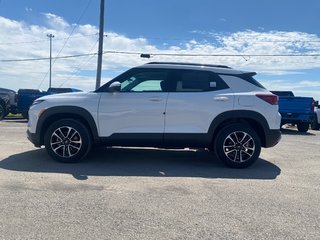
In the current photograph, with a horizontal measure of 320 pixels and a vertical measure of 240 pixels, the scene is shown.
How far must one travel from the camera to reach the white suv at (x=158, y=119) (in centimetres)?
698

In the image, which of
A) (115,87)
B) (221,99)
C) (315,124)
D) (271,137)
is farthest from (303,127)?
(115,87)

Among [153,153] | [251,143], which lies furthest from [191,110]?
[153,153]

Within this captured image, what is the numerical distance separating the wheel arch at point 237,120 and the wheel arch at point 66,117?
82.5 inches

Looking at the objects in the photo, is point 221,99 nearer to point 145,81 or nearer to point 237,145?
point 237,145

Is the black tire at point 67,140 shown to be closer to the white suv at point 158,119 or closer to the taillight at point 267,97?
the white suv at point 158,119

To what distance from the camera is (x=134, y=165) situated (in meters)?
7.07

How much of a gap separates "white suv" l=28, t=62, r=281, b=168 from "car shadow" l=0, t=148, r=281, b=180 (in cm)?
31

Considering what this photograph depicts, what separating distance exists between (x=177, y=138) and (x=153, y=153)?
153 cm

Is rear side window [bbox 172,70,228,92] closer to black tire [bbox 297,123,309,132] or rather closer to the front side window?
the front side window

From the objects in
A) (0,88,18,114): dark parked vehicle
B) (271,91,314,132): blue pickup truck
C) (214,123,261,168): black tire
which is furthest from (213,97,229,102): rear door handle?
(0,88,18,114): dark parked vehicle

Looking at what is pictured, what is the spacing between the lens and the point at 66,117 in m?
7.13

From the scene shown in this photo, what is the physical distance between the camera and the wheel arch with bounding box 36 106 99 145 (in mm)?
6980

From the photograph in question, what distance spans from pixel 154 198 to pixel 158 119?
88.6 inches

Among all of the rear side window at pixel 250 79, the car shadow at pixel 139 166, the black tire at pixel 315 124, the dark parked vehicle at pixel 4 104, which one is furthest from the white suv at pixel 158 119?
the black tire at pixel 315 124
